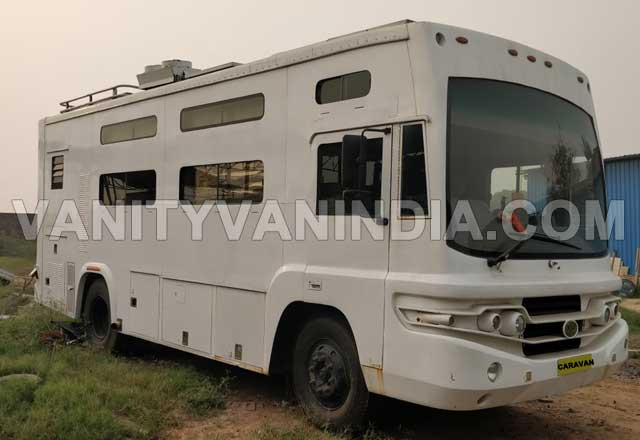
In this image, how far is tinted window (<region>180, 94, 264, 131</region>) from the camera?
6289 mm

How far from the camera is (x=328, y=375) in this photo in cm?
546

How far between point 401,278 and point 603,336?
1.93m

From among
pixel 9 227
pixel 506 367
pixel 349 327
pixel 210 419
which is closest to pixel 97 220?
pixel 210 419

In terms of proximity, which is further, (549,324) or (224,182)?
(224,182)

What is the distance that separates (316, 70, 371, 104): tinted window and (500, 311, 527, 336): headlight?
2.03m

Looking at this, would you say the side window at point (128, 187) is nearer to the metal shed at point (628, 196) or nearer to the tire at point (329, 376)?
the tire at point (329, 376)

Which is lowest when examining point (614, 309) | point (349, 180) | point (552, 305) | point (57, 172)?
point (614, 309)

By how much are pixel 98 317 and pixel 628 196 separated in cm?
1414

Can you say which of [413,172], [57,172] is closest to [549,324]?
[413,172]

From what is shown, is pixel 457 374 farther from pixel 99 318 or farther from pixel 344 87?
pixel 99 318

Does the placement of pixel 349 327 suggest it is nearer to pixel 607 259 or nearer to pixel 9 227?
pixel 607 259

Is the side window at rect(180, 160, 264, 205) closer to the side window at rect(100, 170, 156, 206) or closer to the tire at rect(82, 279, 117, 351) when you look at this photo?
the side window at rect(100, 170, 156, 206)

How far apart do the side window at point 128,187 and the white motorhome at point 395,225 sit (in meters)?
0.58

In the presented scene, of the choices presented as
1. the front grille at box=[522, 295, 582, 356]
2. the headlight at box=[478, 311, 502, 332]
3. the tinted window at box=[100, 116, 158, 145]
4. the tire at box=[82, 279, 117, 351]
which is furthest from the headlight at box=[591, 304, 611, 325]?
the tire at box=[82, 279, 117, 351]
